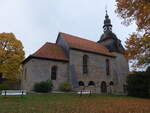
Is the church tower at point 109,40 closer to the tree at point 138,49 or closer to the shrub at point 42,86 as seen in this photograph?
the shrub at point 42,86

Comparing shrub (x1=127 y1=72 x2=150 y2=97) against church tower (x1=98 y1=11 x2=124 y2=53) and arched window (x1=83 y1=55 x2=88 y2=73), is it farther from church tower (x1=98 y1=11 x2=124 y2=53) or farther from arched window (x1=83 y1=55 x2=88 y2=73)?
church tower (x1=98 y1=11 x2=124 y2=53)

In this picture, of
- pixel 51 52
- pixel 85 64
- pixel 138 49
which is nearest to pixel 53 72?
pixel 51 52

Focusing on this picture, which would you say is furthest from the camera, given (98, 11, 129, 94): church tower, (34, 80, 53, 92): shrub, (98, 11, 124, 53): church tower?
(98, 11, 124, 53): church tower

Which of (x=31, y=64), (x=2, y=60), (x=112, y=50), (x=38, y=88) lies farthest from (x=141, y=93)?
(x=2, y=60)

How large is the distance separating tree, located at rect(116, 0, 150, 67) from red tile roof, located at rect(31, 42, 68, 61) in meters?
16.5

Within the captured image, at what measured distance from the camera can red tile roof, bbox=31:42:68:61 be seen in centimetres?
2447

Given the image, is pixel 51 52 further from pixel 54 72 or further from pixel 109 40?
pixel 109 40

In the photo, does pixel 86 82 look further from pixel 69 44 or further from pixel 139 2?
pixel 139 2

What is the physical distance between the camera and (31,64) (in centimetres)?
2362

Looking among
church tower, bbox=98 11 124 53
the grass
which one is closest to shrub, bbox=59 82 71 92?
the grass

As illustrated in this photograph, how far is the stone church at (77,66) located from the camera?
24078 mm

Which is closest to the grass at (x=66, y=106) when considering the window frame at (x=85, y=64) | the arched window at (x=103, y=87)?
the window frame at (x=85, y=64)

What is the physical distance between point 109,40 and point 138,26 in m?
27.1

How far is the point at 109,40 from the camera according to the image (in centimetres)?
3566
